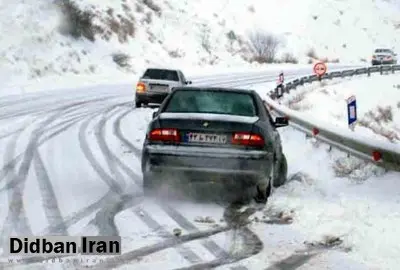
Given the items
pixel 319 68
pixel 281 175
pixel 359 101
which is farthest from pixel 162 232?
pixel 359 101

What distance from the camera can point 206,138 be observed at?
7926 millimetres

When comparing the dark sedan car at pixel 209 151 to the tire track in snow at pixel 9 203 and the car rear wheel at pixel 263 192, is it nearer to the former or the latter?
the car rear wheel at pixel 263 192

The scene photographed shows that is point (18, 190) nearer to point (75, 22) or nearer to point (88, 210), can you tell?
point (88, 210)

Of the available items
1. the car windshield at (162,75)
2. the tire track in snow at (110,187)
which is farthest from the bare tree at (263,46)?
the tire track in snow at (110,187)

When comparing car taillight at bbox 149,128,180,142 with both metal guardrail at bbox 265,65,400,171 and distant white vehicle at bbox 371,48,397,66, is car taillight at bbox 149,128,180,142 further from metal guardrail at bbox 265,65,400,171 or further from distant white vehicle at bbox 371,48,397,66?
distant white vehicle at bbox 371,48,397,66

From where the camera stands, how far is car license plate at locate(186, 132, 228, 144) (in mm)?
7898

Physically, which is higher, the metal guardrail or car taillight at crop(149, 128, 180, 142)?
car taillight at crop(149, 128, 180, 142)

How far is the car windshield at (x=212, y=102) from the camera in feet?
27.8

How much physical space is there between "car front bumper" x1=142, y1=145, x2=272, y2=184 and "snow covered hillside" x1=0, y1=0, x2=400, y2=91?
22534 millimetres

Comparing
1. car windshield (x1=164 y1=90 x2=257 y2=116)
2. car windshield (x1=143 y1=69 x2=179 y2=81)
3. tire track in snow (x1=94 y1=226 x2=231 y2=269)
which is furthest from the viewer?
car windshield (x1=143 y1=69 x2=179 y2=81)

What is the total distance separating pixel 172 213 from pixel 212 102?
1.76 m

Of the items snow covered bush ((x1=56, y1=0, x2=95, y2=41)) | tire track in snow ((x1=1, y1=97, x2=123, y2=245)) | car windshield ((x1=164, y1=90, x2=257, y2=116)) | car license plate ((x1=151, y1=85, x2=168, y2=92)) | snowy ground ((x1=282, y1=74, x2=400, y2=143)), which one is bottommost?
snowy ground ((x1=282, y1=74, x2=400, y2=143))

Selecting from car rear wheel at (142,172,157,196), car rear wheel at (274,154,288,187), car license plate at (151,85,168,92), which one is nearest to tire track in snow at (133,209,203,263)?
car rear wheel at (142,172,157,196)

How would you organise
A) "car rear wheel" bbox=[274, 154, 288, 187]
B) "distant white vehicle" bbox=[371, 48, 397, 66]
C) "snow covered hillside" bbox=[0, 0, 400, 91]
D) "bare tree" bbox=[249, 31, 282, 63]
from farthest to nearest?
"bare tree" bbox=[249, 31, 282, 63] < "distant white vehicle" bbox=[371, 48, 397, 66] < "snow covered hillside" bbox=[0, 0, 400, 91] < "car rear wheel" bbox=[274, 154, 288, 187]
